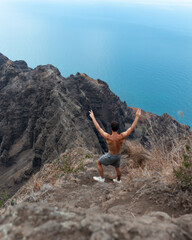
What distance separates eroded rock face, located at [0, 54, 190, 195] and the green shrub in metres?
14.0

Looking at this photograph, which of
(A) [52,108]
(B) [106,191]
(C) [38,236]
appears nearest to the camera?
(C) [38,236]

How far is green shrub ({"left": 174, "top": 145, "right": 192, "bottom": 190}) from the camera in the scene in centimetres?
300

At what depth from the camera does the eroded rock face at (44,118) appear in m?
22.9

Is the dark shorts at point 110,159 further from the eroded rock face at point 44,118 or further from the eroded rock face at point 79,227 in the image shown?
the eroded rock face at point 44,118

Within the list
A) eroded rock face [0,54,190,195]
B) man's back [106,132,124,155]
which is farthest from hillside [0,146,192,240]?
eroded rock face [0,54,190,195]

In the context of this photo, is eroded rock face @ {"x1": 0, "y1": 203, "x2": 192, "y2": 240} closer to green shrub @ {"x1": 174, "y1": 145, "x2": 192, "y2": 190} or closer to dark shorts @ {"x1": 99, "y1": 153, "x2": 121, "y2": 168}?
green shrub @ {"x1": 174, "y1": 145, "x2": 192, "y2": 190}

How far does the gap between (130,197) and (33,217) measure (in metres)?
2.05

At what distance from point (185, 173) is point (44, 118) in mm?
27668

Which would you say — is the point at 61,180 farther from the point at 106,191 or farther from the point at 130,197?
the point at 130,197

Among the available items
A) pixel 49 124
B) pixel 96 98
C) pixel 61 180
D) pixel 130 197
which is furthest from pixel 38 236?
pixel 96 98

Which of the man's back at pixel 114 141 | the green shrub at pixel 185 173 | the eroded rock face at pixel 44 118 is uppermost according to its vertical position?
the green shrub at pixel 185 173

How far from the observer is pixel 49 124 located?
25.4 m

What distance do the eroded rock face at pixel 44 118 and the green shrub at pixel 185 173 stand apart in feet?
45.9

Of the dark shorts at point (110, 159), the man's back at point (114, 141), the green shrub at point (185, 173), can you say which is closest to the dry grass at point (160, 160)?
the green shrub at point (185, 173)
